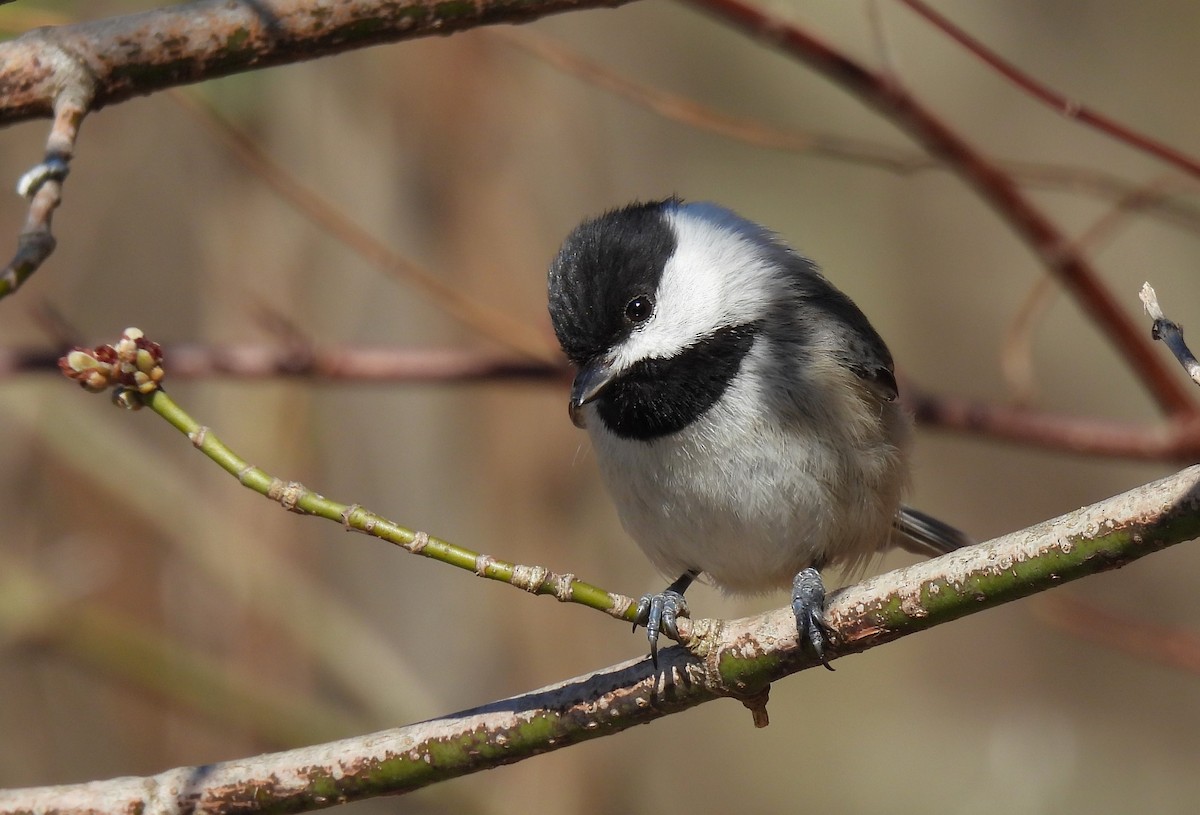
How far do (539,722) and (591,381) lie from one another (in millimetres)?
814

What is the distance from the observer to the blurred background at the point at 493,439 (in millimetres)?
4219

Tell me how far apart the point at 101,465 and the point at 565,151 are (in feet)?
7.11

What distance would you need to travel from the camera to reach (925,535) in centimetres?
303

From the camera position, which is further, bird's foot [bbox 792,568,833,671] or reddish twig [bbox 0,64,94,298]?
bird's foot [bbox 792,568,833,671]

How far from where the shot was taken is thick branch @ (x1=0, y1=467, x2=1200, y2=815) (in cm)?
166

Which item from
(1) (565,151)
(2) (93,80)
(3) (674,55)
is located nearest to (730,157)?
(3) (674,55)

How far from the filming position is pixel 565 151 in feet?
15.9

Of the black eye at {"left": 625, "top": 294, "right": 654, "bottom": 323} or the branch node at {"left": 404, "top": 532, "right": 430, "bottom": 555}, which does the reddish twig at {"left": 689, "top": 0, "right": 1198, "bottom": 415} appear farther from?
the branch node at {"left": 404, "top": 532, "right": 430, "bottom": 555}

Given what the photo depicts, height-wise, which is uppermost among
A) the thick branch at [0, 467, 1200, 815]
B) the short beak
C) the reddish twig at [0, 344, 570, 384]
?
the reddish twig at [0, 344, 570, 384]

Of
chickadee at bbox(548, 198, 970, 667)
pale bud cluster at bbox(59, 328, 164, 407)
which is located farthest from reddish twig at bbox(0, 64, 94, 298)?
chickadee at bbox(548, 198, 970, 667)

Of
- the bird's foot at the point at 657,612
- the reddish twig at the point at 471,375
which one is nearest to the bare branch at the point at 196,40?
the bird's foot at the point at 657,612

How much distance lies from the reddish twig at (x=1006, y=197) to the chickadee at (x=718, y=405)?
17.8 inches

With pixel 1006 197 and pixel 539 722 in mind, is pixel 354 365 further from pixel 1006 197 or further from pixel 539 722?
pixel 1006 197

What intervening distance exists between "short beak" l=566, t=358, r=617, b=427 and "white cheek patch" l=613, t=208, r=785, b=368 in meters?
0.03
